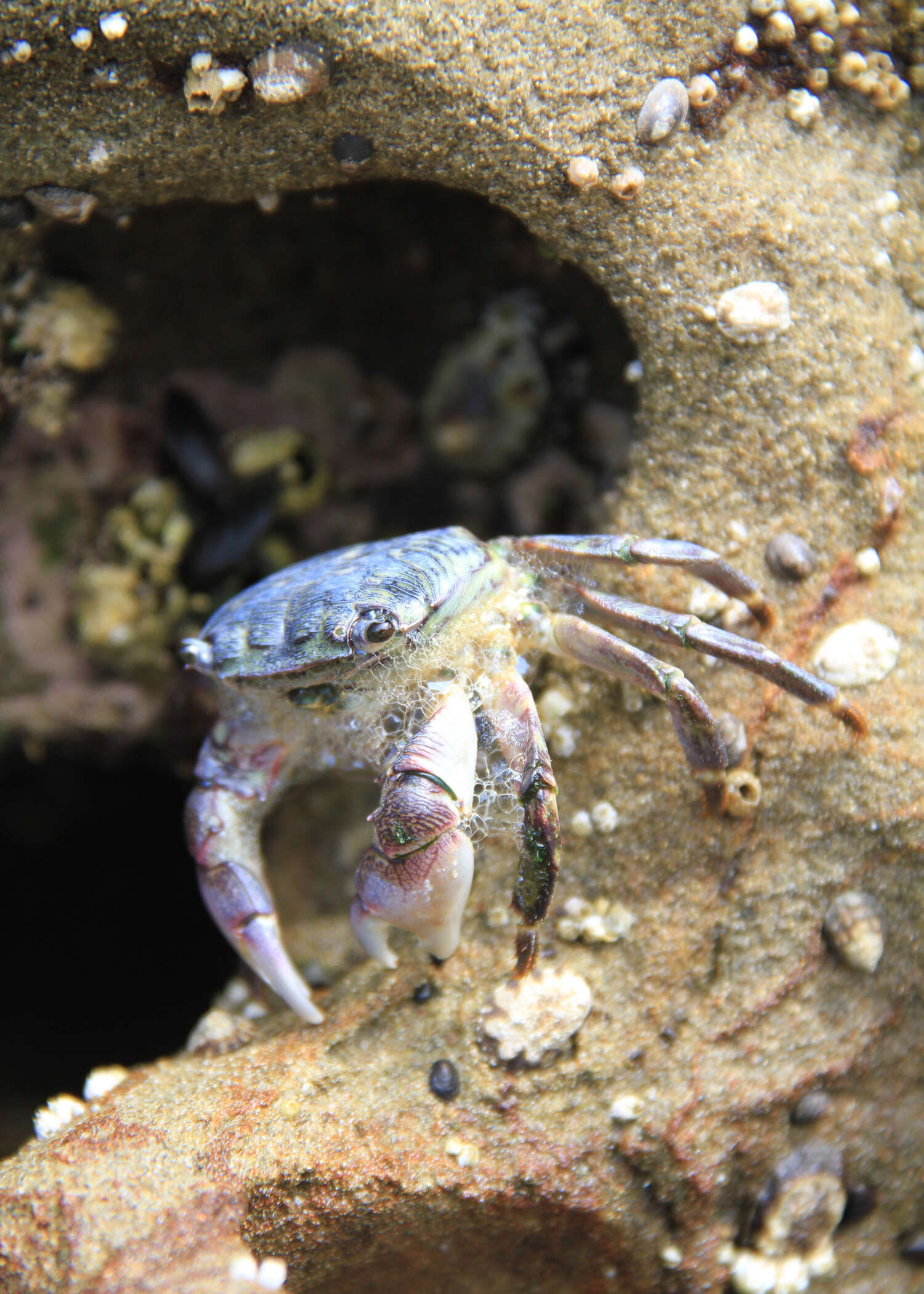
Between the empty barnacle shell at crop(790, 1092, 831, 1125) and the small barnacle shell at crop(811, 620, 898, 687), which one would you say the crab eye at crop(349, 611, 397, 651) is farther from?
the empty barnacle shell at crop(790, 1092, 831, 1125)

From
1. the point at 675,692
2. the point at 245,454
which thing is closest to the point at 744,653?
the point at 675,692

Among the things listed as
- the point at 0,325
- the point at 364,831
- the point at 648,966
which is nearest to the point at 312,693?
the point at 364,831

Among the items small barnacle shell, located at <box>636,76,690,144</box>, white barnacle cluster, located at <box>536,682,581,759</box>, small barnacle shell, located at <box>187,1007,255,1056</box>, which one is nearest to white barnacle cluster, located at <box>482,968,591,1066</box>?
white barnacle cluster, located at <box>536,682,581,759</box>

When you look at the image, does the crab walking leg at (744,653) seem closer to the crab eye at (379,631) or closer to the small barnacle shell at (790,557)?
the small barnacle shell at (790,557)

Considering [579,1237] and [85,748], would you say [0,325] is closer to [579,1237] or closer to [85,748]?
[85,748]

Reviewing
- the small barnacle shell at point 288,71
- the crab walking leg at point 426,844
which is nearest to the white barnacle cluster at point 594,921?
the crab walking leg at point 426,844

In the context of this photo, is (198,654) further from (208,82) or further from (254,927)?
(208,82)
